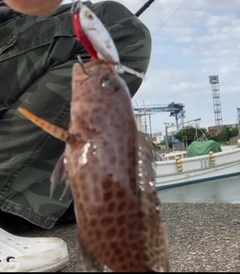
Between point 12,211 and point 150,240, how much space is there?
1709mm

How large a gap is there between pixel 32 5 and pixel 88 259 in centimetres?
125

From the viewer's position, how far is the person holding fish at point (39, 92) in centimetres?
256

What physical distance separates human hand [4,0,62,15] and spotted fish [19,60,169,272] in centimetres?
93

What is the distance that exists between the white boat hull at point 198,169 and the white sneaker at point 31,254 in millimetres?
13578

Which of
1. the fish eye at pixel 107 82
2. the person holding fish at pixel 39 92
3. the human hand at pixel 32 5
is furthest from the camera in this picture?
the person holding fish at pixel 39 92

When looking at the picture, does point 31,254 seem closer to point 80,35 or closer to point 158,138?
point 80,35

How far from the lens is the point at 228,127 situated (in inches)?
2041

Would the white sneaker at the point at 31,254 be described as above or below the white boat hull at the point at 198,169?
above

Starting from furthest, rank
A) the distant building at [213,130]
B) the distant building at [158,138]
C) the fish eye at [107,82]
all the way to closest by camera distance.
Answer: the distant building at [213,130] < the distant building at [158,138] < the fish eye at [107,82]

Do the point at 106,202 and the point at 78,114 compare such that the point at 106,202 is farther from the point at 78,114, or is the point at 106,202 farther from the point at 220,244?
the point at 220,244

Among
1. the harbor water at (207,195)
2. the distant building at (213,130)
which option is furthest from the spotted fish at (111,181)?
the distant building at (213,130)

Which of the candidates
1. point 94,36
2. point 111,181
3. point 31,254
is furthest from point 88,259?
point 31,254

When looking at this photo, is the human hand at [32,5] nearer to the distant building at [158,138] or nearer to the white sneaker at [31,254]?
A: the white sneaker at [31,254]

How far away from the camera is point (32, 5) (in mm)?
1987
